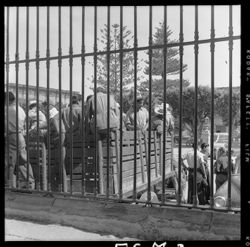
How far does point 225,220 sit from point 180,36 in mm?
1905

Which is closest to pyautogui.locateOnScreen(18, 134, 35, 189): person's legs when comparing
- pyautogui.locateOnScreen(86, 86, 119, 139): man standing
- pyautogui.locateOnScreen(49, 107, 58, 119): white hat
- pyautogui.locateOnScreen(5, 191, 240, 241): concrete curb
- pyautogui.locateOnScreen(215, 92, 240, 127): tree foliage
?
pyautogui.locateOnScreen(5, 191, 240, 241): concrete curb

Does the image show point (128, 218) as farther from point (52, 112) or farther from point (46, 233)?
point (52, 112)

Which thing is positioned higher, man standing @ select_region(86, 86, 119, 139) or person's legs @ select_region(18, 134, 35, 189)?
man standing @ select_region(86, 86, 119, 139)

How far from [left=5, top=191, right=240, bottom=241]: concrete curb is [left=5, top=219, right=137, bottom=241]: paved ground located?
79 millimetres

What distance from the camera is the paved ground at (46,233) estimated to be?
388 centimetres

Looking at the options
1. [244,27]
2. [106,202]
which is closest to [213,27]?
[244,27]

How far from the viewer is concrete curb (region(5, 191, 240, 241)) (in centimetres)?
351

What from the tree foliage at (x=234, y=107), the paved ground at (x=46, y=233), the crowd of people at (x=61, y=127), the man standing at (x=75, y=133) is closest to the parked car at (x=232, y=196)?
the tree foliage at (x=234, y=107)

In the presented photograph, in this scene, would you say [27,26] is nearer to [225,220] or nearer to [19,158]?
[19,158]

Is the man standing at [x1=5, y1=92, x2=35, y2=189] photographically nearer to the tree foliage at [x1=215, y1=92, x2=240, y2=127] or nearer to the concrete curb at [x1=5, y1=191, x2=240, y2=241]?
the concrete curb at [x1=5, y1=191, x2=240, y2=241]

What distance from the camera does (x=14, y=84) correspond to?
5.00 metres

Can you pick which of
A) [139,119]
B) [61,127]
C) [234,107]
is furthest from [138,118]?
[234,107]

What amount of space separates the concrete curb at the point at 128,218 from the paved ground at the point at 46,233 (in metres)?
0.08

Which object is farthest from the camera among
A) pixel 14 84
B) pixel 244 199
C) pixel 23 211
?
pixel 14 84
